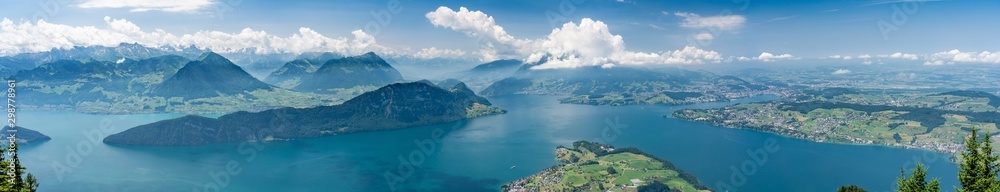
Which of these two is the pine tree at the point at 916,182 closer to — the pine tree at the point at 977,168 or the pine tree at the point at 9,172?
the pine tree at the point at 977,168

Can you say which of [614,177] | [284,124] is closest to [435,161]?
[614,177]

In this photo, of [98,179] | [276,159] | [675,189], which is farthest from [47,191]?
[675,189]

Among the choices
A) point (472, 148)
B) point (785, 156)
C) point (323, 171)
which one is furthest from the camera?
point (472, 148)

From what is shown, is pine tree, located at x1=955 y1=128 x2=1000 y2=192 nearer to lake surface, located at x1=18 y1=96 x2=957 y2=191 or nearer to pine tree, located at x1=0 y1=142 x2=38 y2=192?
pine tree, located at x1=0 y1=142 x2=38 y2=192

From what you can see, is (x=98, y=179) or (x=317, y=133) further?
(x=317, y=133)

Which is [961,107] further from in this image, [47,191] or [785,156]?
[47,191]

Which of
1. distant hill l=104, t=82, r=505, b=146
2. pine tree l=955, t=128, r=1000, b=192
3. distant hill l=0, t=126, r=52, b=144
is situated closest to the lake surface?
distant hill l=0, t=126, r=52, b=144

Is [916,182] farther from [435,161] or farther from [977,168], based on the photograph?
[435,161]
